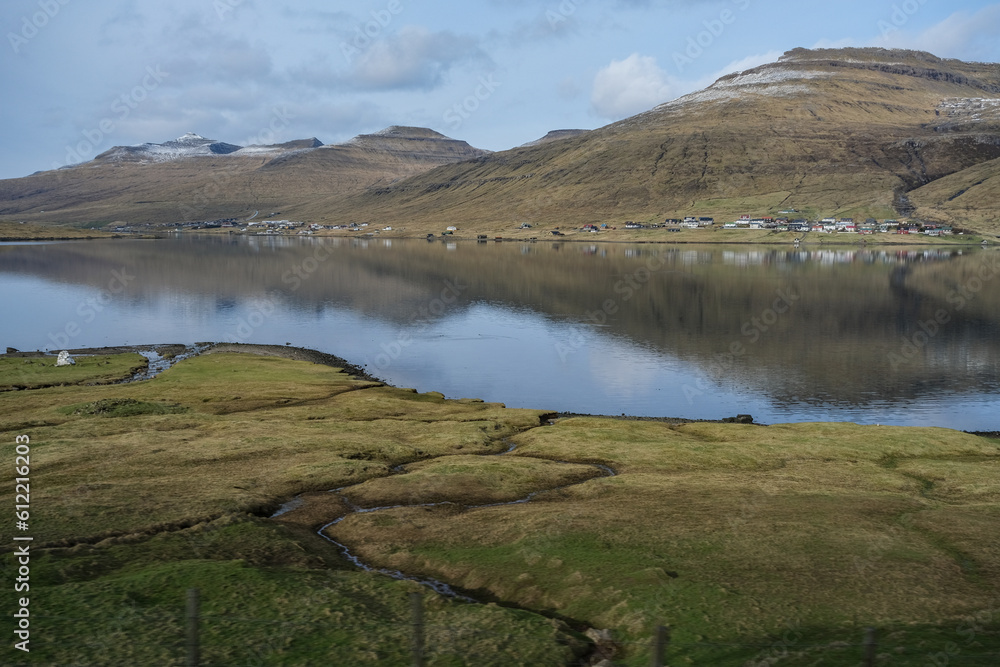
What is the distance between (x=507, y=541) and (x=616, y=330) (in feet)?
304

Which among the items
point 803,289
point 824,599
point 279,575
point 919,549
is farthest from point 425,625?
point 803,289

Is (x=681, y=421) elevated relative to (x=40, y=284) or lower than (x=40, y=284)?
lower

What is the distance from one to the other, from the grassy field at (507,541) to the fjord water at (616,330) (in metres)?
26.8

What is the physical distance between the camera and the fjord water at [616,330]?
78562mm

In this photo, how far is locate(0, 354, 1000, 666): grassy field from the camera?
19.8 metres

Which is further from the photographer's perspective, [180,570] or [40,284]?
[40,284]

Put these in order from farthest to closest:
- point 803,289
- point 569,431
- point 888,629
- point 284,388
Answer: point 803,289
point 284,388
point 569,431
point 888,629

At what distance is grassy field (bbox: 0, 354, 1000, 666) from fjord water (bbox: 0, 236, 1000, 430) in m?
26.8

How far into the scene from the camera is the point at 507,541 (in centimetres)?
2902

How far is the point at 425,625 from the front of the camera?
21.1m

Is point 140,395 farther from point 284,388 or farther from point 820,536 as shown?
point 820,536

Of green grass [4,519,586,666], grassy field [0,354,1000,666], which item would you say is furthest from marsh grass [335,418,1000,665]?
green grass [4,519,586,666]

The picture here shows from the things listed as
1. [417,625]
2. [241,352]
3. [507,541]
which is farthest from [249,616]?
[241,352]

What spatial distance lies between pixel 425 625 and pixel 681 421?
4871cm
